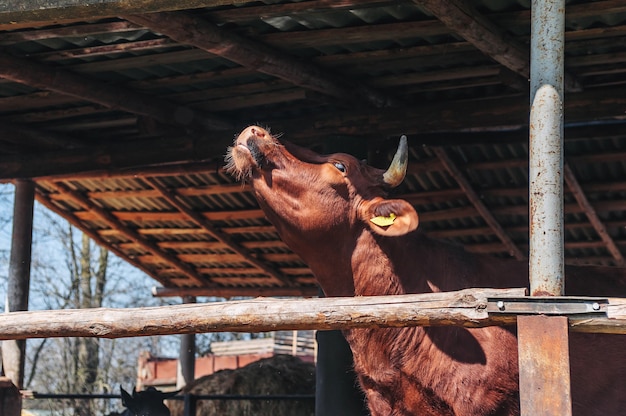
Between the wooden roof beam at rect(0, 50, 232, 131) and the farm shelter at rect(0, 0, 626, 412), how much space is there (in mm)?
16

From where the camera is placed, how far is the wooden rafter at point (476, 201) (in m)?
10.5

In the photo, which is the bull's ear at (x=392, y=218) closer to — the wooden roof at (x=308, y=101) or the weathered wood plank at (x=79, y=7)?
the wooden roof at (x=308, y=101)

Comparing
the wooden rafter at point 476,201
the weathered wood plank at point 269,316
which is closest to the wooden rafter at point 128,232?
the wooden rafter at point 476,201

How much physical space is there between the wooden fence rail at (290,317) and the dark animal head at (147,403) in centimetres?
604

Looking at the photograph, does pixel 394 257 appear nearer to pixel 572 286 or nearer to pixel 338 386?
pixel 572 286

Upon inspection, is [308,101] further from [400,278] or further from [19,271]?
[19,271]

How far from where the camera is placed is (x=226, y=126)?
9820 millimetres

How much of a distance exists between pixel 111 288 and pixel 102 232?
1575 cm

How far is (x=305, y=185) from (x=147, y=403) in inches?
240

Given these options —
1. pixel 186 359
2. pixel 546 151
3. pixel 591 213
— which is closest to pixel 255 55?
pixel 546 151

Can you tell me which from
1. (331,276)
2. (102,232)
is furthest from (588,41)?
(102,232)

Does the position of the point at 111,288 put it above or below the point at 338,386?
above

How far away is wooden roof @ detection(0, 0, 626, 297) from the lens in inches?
276

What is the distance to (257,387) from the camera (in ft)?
40.7
